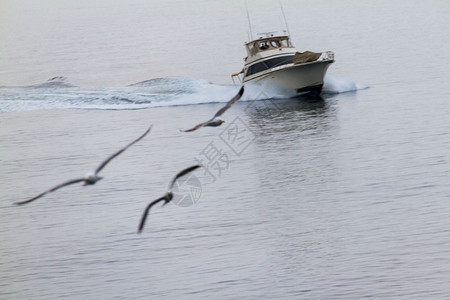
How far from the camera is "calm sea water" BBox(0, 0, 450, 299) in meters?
24.5

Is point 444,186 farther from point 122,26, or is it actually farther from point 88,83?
point 122,26

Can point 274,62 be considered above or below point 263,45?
below

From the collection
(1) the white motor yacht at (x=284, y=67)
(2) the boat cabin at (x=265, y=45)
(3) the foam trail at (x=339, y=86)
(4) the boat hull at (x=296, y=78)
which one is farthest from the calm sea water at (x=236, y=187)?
(2) the boat cabin at (x=265, y=45)

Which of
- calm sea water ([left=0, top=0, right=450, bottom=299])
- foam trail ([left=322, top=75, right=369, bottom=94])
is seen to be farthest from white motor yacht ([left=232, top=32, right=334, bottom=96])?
foam trail ([left=322, top=75, right=369, bottom=94])

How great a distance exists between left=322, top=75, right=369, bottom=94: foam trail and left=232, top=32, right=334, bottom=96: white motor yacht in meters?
1.91

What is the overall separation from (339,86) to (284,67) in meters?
5.60

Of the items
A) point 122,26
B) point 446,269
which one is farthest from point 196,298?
point 122,26

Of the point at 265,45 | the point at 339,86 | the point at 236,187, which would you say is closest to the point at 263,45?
the point at 265,45

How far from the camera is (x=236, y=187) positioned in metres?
33.9

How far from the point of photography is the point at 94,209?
32219mm

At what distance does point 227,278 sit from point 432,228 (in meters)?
7.89

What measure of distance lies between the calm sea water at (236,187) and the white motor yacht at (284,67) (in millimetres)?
1482

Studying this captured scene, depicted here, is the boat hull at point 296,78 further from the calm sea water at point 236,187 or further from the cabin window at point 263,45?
the cabin window at point 263,45

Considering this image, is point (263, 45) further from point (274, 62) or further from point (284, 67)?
point (284, 67)
